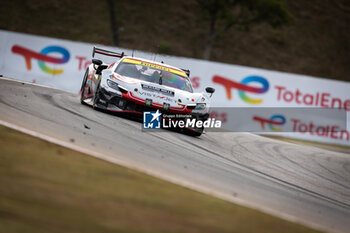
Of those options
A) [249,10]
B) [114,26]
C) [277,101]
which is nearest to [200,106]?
[277,101]

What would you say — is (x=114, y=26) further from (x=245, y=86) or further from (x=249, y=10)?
(x=245, y=86)

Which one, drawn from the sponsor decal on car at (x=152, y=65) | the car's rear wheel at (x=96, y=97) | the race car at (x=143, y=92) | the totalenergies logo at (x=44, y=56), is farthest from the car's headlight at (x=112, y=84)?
the totalenergies logo at (x=44, y=56)

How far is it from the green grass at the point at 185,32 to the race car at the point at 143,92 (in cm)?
1821

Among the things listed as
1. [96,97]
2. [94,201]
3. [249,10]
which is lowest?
[94,201]

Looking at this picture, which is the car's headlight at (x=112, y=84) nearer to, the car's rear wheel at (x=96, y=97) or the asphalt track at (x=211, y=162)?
the car's rear wheel at (x=96, y=97)

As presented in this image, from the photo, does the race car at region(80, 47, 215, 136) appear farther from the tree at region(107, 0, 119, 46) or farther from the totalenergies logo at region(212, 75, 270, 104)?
the tree at region(107, 0, 119, 46)

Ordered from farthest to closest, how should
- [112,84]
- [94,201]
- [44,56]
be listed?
1. [44,56]
2. [112,84]
3. [94,201]

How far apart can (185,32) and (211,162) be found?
23.6 metres

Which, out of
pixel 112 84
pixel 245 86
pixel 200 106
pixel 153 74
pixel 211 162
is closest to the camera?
pixel 211 162

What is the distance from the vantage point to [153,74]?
9.41 meters

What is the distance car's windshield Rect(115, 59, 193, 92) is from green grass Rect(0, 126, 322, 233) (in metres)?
4.19

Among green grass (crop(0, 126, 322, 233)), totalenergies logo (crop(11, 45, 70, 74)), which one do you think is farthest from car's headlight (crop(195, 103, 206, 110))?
totalenergies logo (crop(11, 45, 70, 74))

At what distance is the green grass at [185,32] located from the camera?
28.5 m

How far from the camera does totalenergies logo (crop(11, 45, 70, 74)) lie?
49.5ft
